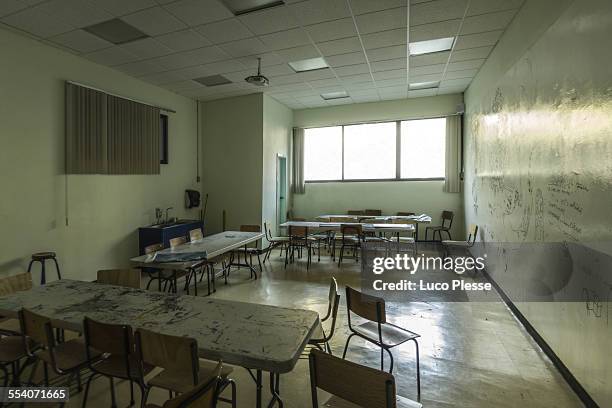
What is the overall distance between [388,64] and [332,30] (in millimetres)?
1578

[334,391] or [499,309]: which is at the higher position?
[334,391]

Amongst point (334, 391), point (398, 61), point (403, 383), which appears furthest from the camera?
point (398, 61)

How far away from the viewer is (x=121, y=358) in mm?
1940

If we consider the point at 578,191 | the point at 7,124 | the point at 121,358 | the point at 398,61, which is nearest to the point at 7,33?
the point at 7,124

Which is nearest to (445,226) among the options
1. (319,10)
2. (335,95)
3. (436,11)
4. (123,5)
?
(335,95)

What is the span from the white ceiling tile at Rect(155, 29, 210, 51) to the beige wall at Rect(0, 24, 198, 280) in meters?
1.50

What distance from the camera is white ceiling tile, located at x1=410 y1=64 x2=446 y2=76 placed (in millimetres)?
5417

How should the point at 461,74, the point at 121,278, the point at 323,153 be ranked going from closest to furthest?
the point at 121,278 → the point at 461,74 → the point at 323,153

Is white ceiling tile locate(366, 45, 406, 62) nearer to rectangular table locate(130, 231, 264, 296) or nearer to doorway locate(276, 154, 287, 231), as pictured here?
rectangular table locate(130, 231, 264, 296)

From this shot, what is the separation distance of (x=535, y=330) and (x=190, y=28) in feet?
16.5

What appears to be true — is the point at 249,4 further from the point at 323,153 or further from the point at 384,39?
the point at 323,153

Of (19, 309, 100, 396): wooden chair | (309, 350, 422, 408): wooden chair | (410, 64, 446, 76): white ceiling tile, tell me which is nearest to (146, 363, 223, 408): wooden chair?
(309, 350, 422, 408): wooden chair

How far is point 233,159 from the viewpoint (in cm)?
714

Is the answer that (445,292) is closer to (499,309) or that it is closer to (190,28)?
(499,309)
